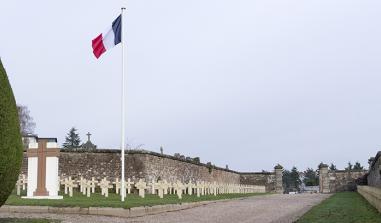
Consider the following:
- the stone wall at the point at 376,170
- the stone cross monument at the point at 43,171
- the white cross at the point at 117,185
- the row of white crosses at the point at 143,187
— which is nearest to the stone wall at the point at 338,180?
the row of white crosses at the point at 143,187

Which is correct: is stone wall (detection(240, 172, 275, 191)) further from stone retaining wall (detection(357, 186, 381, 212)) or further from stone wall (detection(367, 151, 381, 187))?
stone retaining wall (detection(357, 186, 381, 212))

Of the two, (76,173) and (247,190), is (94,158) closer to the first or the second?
(76,173)

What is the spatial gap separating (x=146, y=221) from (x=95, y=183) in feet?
42.3

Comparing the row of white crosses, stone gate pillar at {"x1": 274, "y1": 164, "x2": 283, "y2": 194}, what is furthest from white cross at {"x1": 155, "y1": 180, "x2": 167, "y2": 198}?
stone gate pillar at {"x1": 274, "y1": 164, "x2": 283, "y2": 194}

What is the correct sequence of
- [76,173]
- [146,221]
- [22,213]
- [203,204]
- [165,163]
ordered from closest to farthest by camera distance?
[146,221] → [22,213] → [203,204] → [76,173] → [165,163]

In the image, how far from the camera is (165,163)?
31422 mm

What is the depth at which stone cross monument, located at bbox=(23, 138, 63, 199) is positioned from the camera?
19.1 metres

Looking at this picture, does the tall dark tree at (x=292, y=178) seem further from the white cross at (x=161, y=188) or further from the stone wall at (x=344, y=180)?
the white cross at (x=161, y=188)

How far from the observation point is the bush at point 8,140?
9.20 metres

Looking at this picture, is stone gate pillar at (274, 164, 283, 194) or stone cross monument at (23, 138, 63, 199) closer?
stone cross monument at (23, 138, 63, 199)

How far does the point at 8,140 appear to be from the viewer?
9.32 m

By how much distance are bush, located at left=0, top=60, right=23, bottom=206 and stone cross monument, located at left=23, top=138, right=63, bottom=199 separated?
31.8 ft

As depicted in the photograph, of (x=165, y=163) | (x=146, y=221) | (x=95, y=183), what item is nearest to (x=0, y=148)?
(x=146, y=221)

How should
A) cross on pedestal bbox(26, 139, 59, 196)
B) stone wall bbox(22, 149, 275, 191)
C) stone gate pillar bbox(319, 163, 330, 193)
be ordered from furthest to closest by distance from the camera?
stone gate pillar bbox(319, 163, 330, 193) < stone wall bbox(22, 149, 275, 191) < cross on pedestal bbox(26, 139, 59, 196)
